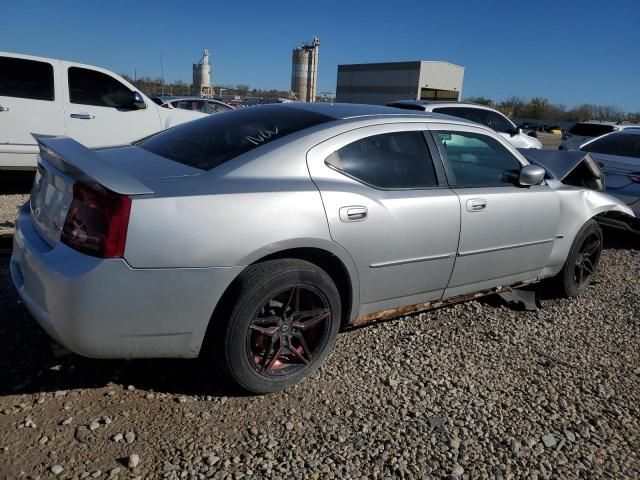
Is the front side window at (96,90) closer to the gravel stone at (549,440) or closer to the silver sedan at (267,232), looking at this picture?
the silver sedan at (267,232)

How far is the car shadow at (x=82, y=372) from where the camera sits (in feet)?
8.87

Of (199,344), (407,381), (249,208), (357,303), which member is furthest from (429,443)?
(249,208)

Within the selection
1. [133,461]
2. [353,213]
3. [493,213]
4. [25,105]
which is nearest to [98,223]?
[133,461]

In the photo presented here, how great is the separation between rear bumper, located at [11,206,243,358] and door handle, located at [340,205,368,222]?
2.12 ft

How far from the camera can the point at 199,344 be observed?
252cm

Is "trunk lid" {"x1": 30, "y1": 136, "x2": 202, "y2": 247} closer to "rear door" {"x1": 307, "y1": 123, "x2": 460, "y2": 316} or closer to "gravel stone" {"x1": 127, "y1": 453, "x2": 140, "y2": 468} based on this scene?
"rear door" {"x1": 307, "y1": 123, "x2": 460, "y2": 316}

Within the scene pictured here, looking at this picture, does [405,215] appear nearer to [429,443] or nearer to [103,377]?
[429,443]

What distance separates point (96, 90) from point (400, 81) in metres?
53.7

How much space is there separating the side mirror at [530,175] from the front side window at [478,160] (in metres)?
0.09

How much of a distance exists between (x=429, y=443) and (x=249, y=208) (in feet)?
4.63

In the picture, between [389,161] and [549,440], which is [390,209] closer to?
[389,161]

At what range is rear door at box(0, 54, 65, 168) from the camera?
664cm

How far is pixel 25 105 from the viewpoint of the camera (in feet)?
22.1

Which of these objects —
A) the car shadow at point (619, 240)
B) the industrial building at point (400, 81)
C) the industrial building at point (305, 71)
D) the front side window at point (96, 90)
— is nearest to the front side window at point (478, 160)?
A: the car shadow at point (619, 240)
